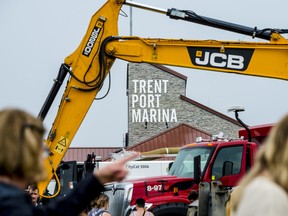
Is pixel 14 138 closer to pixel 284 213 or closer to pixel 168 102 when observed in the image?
pixel 284 213

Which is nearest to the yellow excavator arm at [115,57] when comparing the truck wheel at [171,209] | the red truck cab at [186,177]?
the red truck cab at [186,177]

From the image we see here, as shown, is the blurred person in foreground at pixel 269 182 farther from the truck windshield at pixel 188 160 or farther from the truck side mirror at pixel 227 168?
the truck windshield at pixel 188 160

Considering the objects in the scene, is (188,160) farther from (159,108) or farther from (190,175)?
(159,108)

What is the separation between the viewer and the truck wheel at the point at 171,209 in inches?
643

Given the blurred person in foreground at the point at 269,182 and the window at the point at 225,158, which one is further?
the window at the point at 225,158

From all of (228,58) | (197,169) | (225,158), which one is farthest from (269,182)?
(228,58)

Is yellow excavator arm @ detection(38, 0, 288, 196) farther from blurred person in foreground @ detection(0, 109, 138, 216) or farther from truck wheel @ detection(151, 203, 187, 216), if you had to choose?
blurred person in foreground @ detection(0, 109, 138, 216)

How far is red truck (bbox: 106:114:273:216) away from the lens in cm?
1587

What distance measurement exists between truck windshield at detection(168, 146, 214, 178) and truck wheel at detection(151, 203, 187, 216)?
0.65 meters

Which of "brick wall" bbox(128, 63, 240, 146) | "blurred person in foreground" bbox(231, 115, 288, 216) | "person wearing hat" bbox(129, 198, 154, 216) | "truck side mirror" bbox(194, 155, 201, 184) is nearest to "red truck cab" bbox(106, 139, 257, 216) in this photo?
"truck side mirror" bbox(194, 155, 201, 184)

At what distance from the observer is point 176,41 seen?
1733 centimetres

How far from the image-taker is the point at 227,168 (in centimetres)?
1591

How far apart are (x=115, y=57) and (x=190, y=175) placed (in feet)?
8.85

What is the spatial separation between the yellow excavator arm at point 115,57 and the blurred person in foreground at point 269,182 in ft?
43.6
